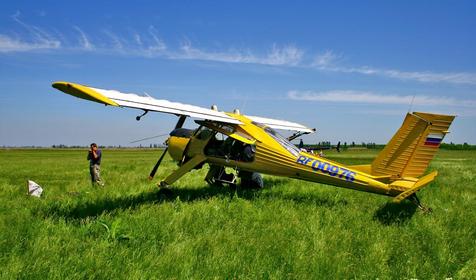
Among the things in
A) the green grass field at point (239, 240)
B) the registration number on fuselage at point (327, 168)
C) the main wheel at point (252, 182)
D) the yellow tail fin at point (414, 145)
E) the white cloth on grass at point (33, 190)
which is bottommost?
the green grass field at point (239, 240)

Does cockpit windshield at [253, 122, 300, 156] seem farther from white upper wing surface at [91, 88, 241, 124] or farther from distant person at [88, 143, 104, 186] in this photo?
distant person at [88, 143, 104, 186]

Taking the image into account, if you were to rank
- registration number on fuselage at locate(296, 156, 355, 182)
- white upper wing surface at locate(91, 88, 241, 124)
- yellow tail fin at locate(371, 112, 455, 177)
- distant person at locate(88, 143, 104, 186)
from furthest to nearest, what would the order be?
distant person at locate(88, 143, 104, 186), registration number on fuselage at locate(296, 156, 355, 182), white upper wing surface at locate(91, 88, 241, 124), yellow tail fin at locate(371, 112, 455, 177)

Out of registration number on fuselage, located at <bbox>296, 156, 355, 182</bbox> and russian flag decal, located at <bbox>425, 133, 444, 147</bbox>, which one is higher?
russian flag decal, located at <bbox>425, 133, 444, 147</bbox>

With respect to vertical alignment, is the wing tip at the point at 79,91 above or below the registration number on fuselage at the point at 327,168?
above

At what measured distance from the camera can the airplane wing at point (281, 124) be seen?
15.6m

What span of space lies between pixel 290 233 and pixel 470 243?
10.8ft

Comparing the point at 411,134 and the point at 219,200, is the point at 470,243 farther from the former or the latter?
the point at 219,200

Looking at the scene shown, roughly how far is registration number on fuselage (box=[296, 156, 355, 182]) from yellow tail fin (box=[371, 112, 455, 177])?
0.77 meters

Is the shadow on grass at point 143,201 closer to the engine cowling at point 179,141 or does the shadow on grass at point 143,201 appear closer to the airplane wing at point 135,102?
the engine cowling at point 179,141

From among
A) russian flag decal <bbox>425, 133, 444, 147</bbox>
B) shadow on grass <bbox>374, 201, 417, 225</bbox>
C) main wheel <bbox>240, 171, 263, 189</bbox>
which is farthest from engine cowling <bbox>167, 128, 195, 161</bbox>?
russian flag decal <bbox>425, 133, 444, 147</bbox>

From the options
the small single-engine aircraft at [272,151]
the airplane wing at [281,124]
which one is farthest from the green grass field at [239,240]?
the airplane wing at [281,124]

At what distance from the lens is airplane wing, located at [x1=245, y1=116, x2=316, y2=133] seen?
15598 millimetres

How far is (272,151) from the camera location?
10.6m

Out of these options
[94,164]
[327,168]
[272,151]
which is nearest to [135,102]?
[272,151]
